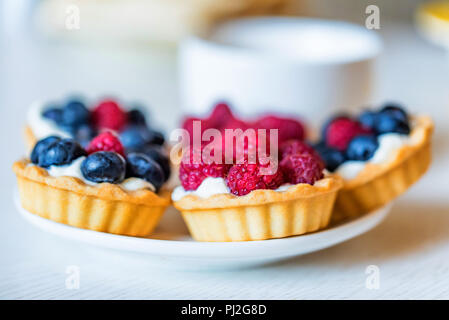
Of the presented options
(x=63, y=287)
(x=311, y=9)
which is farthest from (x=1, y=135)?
(x=311, y=9)

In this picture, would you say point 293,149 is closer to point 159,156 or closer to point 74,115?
point 159,156

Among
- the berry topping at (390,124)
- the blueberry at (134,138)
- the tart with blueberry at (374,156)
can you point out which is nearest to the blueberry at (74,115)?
the blueberry at (134,138)

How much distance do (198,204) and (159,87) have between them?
1.28 meters

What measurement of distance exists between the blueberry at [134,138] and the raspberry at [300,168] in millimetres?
293

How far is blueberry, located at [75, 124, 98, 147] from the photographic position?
1.34 metres

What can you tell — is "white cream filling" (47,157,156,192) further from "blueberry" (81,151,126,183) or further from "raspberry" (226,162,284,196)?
"raspberry" (226,162,284,196)

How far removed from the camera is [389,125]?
1.29 m

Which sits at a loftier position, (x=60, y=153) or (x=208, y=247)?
(x=60, y=153)

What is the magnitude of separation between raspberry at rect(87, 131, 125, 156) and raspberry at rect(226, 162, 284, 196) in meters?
0.21

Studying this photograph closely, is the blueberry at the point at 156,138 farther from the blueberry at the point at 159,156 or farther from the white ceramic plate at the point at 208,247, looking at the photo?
the white ceramic plate at the point at 208,247

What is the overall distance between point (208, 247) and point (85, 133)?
1.45ft

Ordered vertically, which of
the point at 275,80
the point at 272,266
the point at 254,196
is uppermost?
the point at 275,80

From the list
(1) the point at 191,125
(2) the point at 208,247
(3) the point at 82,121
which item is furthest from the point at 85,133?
(2) the point at 208,247

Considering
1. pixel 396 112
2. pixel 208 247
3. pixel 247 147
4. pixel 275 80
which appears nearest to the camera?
pixel 208 247
